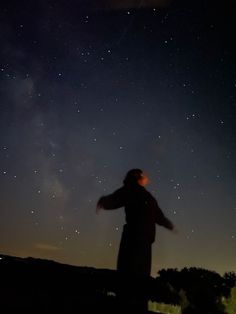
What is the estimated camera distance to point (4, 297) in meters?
4.09

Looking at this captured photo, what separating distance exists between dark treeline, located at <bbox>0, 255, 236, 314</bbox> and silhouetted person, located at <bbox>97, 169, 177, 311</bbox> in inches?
59.9

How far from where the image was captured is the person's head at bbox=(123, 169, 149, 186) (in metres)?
7.84

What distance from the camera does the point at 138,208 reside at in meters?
7.67

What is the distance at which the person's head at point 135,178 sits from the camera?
784 centimetres

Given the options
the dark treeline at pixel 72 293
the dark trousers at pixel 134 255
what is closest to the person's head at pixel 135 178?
the dark trousers at pixel 134 255

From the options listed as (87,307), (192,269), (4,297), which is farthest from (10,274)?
(192,269)

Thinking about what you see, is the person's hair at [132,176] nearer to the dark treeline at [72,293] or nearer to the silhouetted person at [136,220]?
the silhouetted person at [136,220]

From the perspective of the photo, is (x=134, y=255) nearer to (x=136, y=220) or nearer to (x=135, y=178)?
(x=136, y=220)

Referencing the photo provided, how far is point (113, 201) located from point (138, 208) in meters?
0.50

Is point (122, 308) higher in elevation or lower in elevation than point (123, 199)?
lower

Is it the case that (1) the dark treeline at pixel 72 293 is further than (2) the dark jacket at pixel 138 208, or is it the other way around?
(2) the dark jacket at pixel 138 208

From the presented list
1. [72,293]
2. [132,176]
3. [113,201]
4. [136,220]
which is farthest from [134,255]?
[72,293]

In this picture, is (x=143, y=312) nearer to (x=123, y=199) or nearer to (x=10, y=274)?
(x=10, y=274)

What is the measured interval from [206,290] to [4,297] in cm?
207
